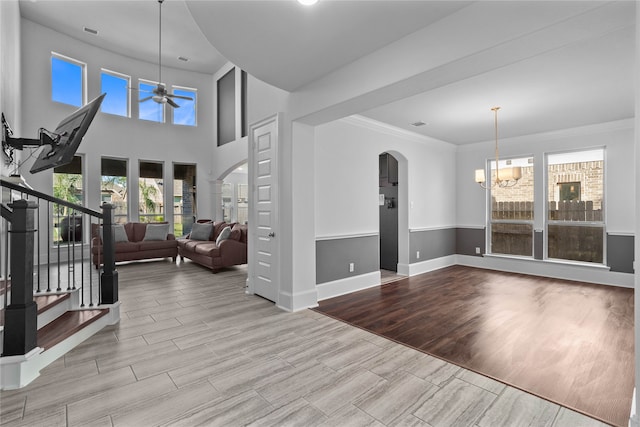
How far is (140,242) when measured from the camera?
22.6 ft

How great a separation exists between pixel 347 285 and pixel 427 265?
230 centimetres

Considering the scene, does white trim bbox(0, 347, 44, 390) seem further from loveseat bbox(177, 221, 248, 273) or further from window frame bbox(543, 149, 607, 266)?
window frame bbox(543, 149, 607, 266)

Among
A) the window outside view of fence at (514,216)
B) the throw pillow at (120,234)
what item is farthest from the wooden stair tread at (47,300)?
the window outside view of fence at (514,216)

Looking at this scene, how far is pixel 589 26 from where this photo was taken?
1.81 metres

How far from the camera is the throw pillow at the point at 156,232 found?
7.16 meters

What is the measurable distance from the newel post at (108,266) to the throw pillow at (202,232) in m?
3.73

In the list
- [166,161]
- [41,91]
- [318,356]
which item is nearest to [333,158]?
[318,356]

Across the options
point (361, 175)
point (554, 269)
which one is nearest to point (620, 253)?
point (554, 269)

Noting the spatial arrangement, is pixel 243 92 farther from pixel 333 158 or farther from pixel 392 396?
pixel 392 396

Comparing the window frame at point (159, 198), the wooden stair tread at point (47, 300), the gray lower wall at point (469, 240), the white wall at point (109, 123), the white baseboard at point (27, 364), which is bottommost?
the white baseboard at point (27, 364)

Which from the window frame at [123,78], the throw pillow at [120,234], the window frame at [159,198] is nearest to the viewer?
the throw pillow at [120,234]

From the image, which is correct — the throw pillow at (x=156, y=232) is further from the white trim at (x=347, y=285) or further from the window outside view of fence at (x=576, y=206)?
the window outside view of fence at (x=576, y=206)

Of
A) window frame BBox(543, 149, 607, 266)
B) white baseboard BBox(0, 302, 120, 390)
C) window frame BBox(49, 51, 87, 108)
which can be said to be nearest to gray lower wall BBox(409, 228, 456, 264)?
window frame BBox(543, 149, 607, 266)

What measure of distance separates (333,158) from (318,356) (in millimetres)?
2727
